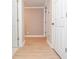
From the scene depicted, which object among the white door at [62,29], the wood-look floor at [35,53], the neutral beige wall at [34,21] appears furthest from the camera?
the neutral beige wall at [34,21]

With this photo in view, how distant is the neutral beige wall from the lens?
11008mm

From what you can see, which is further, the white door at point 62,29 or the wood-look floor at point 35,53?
the wood-look floor at point 35,53

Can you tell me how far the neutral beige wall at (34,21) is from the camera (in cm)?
1101

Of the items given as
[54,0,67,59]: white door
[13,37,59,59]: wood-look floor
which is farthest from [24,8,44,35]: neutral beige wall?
[54,0,67,59]: white door

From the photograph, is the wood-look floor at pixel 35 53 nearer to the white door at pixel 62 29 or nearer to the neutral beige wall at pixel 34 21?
the white door at pixel 62 29

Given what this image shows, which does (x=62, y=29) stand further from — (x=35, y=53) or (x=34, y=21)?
(x=34, y=21)

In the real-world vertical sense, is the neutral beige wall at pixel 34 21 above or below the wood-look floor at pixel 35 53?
above

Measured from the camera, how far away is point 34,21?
1108cm

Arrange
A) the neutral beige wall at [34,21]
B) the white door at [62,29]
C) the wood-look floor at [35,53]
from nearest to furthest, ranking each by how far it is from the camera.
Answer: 1. the white door at [62,29]
2. the wood-look floor at [35,53]
3. the neutral beige wall at [34,21]

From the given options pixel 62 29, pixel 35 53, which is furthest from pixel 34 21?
pixel 62 29

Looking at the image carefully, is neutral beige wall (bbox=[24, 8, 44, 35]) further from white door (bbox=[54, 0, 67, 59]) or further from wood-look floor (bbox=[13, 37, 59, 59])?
white door (bbox=[54, 0, 67, 59])

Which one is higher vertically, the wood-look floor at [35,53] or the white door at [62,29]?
the white door at [62,29]

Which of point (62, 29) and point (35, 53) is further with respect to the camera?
point (35, 53)

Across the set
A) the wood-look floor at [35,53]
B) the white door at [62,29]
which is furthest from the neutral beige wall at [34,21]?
the white door at [62,29]
